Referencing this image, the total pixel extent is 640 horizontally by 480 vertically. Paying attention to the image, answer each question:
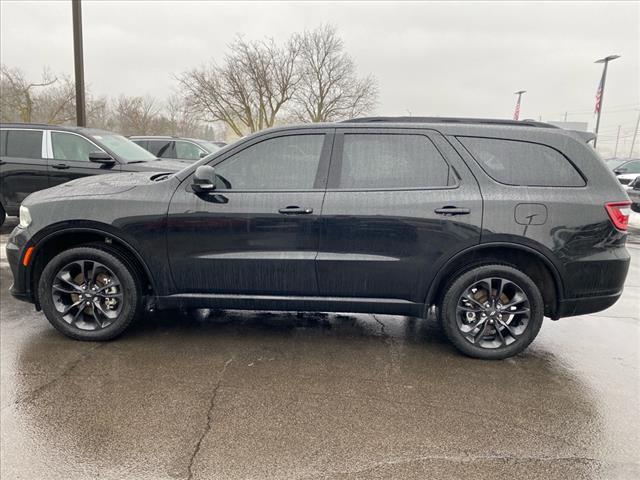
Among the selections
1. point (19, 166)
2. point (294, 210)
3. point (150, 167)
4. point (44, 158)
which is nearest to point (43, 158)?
point (44, 158)

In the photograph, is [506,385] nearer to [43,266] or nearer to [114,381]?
[114,381]

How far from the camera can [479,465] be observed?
7.63ft

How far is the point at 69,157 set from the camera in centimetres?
739

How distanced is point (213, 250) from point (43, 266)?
1522 mm

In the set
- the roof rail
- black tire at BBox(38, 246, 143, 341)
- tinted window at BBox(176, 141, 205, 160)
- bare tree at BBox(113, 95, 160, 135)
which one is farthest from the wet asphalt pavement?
bare tree at BBox(113, 95, 160, 135)

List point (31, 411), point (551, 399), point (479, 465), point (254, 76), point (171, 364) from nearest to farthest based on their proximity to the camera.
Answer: point (479, 465)
point (31, 411)
point (551, 399)
point (171, 364)
point (254, 76)

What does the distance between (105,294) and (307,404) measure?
196 cm

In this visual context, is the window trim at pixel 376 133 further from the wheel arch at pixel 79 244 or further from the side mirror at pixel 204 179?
the wheel arch at pixel 79 244

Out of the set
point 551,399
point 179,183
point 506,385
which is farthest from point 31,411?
point 551,399

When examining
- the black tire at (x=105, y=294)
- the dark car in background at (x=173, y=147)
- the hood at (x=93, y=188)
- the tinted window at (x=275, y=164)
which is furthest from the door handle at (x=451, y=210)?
the dark car in background at (x=173, y=147)

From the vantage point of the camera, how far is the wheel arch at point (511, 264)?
3371 millimetres

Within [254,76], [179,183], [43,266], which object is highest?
[254,76]

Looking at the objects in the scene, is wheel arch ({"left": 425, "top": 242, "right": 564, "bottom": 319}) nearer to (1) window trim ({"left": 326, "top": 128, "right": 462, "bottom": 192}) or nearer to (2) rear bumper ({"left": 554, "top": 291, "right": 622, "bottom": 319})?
(2) rear bumper ({"left": 554, "top": 291, "right": 622, "bottom": 319})

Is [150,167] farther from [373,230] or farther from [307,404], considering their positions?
[307,404]
